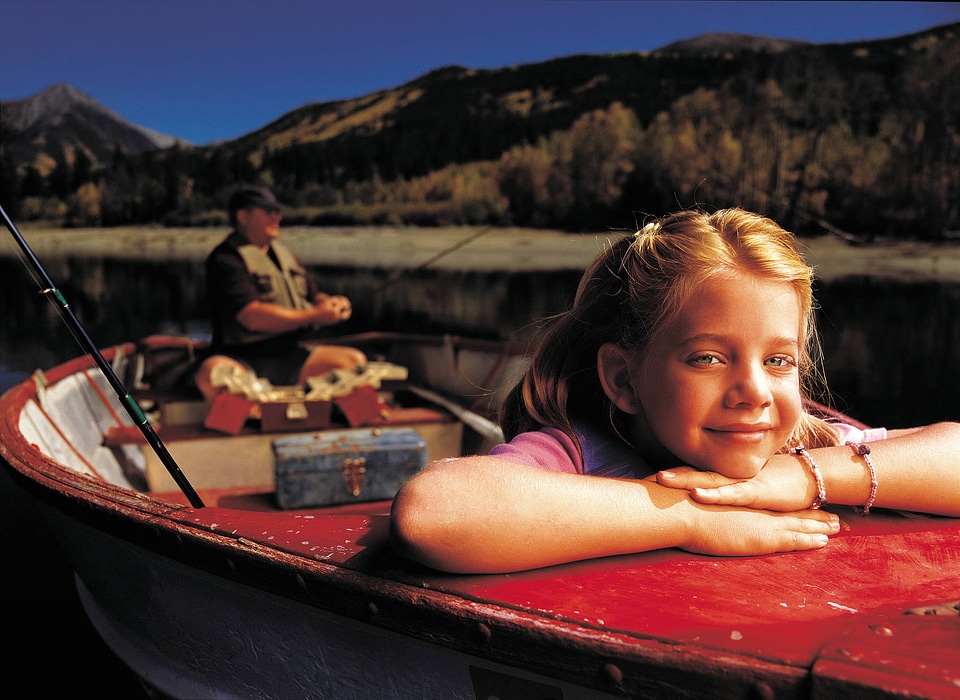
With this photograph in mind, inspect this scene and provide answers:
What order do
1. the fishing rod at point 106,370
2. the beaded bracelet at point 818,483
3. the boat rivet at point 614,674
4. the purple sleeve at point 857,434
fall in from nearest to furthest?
the boat rivet at point 614,674 → the beaded bracelet at point 818,483 → the purple sleeve at point 857,434 → the fishing rod at point 106,370

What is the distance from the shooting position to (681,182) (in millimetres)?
31172

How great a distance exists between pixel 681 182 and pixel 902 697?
32.1 m

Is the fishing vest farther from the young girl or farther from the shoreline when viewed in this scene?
the shoreline

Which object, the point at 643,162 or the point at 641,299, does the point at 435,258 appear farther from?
the point at 643,162

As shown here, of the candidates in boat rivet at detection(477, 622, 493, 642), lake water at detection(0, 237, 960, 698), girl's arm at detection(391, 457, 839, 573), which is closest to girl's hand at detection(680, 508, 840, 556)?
girl's arm at detection(391, 457, 839, 573)

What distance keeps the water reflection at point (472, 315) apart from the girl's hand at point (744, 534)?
21.1 ft

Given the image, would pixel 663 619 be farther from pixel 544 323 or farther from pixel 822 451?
pixel 544 323

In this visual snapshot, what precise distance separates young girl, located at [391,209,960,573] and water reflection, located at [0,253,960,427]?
247 inches

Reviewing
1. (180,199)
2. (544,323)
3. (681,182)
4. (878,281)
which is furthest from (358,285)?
(544,323)

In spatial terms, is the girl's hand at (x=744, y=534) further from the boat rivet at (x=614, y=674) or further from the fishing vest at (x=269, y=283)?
the fishing vest at (x=269, y=283)

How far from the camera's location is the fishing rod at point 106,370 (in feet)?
6.13

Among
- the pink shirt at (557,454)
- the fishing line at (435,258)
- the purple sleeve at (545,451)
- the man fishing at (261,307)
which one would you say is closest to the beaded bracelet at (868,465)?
the pink shirt at (557,454)

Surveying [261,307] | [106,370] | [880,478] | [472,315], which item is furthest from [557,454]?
[472,315]

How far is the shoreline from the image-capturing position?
29.8m
